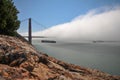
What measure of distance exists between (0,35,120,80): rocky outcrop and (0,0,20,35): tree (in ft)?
26.5

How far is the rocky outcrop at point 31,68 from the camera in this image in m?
17.0

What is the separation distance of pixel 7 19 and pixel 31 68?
553 inches

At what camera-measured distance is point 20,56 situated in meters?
19.0

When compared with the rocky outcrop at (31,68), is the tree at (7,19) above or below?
above

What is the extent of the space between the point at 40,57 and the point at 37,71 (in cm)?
225

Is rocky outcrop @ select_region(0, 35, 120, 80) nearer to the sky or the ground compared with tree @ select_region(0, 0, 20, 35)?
nearer to the ground

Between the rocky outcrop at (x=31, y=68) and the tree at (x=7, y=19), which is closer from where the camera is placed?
the rocky outcrop at (x=31, y=68)

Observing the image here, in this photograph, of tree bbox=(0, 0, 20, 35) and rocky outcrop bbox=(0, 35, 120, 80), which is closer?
rocky outcrop bbox=(0, 35, 120, 80)

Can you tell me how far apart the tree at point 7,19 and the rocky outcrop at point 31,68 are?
318 inches

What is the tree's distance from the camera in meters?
29.5

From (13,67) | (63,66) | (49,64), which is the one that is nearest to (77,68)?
(63,66)

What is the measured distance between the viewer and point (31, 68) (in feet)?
59.3

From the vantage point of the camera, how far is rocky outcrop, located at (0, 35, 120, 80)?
1696cm

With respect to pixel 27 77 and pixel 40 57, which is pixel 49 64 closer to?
pixel 40 57
